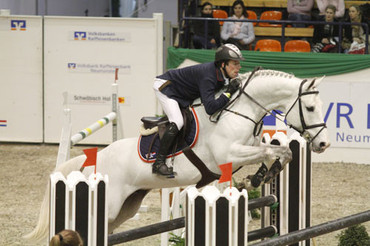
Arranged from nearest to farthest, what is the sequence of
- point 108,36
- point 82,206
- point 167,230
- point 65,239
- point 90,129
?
point 65,239
point 82,206
point 167,230
point 90,129
point 108,36

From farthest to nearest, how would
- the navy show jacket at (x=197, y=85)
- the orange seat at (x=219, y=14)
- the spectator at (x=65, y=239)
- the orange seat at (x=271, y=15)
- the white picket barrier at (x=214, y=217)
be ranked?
the orange seat at (x=271, y=15) < the orange seat at (x=219, y=14) < the navy show jacket at (x=197, y=85) < the white picket barrier at (x=214, y=217) < the spectator at (x=65, y=239)

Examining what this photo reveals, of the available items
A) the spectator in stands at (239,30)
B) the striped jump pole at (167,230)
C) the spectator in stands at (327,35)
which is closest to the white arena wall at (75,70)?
the spectator in stands at (239,30)

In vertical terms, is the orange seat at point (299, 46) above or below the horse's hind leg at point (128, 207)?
above

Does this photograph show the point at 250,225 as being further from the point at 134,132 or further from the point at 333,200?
the point at 134,132

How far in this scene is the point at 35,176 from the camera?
10.4 meters

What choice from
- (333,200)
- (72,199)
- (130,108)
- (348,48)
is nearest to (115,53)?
(130,108)

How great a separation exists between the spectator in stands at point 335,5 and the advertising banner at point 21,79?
4414 mm

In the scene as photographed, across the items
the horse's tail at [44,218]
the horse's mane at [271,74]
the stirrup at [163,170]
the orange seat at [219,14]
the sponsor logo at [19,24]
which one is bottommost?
the horse's tail at [44,218]

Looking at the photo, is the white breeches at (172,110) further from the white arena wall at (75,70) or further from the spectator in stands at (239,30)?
the white arena wall at (75,70)

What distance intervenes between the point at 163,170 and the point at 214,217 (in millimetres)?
1797

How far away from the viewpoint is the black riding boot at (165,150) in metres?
5.78

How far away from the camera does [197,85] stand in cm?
584

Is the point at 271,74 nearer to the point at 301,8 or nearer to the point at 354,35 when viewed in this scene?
the point at 354,35

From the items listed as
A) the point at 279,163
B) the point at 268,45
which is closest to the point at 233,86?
the point at 279,163
